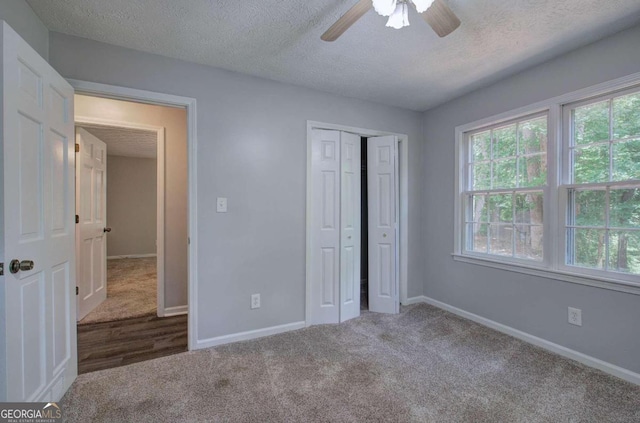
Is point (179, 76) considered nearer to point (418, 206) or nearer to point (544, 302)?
point (418, 206)

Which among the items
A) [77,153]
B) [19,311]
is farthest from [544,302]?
[77,153]

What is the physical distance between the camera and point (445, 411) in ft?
5.31

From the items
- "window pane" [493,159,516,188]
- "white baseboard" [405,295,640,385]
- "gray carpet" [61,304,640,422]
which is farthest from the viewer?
"window pane" [493,159,516,188]

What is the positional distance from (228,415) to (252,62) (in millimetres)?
2544

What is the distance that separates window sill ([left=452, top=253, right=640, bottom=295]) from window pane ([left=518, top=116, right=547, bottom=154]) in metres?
1.05

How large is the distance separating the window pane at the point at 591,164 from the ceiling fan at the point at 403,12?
5.30 ft

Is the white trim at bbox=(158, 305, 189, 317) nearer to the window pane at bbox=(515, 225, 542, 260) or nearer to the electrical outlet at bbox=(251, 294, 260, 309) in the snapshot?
the electrical outlet at bbox=(251, 294, 260, 309)

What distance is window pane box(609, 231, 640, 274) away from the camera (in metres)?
1.93

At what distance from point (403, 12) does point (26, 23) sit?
7.16 feet

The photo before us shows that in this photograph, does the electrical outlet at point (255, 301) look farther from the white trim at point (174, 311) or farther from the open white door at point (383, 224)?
the open white door at point (383, 224)

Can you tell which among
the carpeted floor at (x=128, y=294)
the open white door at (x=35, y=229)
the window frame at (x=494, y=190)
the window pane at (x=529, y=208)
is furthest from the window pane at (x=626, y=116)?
the carpeted floor at (x=128, y=294)

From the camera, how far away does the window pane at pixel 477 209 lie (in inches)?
115

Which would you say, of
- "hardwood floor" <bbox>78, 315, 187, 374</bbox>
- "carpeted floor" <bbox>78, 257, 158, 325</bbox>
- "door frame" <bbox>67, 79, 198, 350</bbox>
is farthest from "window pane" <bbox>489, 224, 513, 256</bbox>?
"carpeted floor" <bbox>78, 257, 158, 325</bbox>

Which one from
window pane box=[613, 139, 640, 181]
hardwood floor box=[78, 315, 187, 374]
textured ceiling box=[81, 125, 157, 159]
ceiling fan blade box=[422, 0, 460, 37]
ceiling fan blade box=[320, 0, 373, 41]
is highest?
textured ceiling box=[81, 125, 157, 159]
